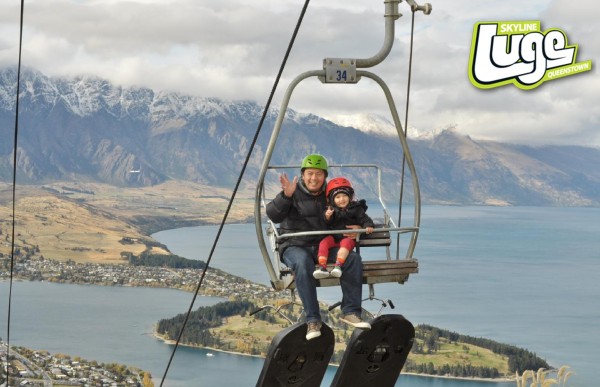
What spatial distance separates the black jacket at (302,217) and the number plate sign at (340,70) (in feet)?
2.18

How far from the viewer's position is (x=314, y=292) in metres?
5.20

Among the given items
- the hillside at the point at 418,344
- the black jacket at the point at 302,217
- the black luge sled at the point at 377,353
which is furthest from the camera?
the hillside at the point at 418,344

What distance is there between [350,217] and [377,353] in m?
0.93

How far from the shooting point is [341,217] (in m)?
5.39

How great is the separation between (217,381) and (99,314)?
2806cm

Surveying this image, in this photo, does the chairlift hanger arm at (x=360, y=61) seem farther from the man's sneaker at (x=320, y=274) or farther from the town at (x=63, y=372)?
the town at (x=63, y=372)

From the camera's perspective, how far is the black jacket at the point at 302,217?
536cm

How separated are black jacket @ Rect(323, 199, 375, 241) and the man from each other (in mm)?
84

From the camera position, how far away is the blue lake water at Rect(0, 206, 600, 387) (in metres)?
61.9

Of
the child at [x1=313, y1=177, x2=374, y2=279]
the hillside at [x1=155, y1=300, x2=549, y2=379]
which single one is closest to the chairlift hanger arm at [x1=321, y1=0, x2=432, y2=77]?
the child at [x1=313, y1=177, x2=374, y2=279]

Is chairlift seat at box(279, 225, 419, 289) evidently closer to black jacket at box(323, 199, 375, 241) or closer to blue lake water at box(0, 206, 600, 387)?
black jacket at box(323, 199, 375, 241)

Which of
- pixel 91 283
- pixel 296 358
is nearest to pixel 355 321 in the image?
pixel 296 358

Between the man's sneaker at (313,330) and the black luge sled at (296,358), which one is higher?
the man's sneaker at (313,330)

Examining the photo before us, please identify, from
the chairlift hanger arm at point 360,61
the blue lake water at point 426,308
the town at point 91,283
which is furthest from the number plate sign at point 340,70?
the blue lake water at point 426,308
